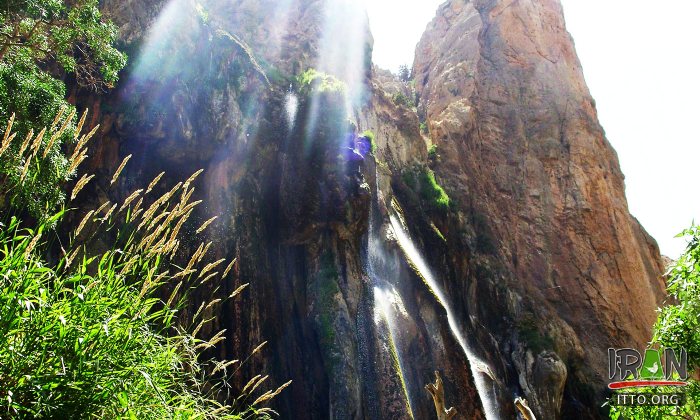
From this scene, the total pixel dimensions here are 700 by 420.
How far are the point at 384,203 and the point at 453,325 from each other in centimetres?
506

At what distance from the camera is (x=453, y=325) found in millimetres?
17141

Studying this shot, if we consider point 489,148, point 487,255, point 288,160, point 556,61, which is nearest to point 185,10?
point 288,160

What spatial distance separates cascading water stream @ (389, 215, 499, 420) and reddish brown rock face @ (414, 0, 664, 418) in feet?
13.3

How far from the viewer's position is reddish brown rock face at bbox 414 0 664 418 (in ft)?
76.7

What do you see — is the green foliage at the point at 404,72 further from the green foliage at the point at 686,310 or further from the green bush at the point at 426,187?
the green foliage at the point at 686,310

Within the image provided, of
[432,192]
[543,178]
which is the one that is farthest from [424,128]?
[432,192]

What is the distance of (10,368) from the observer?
2160mm

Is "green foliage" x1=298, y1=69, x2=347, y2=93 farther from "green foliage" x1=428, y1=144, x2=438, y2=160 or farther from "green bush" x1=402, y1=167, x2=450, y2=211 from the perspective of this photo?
"green foliage" x1=428, y1=144, x2=438, y2=160

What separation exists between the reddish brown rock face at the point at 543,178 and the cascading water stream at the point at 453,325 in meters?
4.05

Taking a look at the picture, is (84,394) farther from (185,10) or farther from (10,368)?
(185,10)

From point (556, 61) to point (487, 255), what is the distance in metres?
15.8

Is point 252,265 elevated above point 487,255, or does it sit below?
below

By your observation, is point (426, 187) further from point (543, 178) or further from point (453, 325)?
point (543, 178)

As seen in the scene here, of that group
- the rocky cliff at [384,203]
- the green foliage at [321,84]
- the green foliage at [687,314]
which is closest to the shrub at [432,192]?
the rocky cliff at [384,203]
